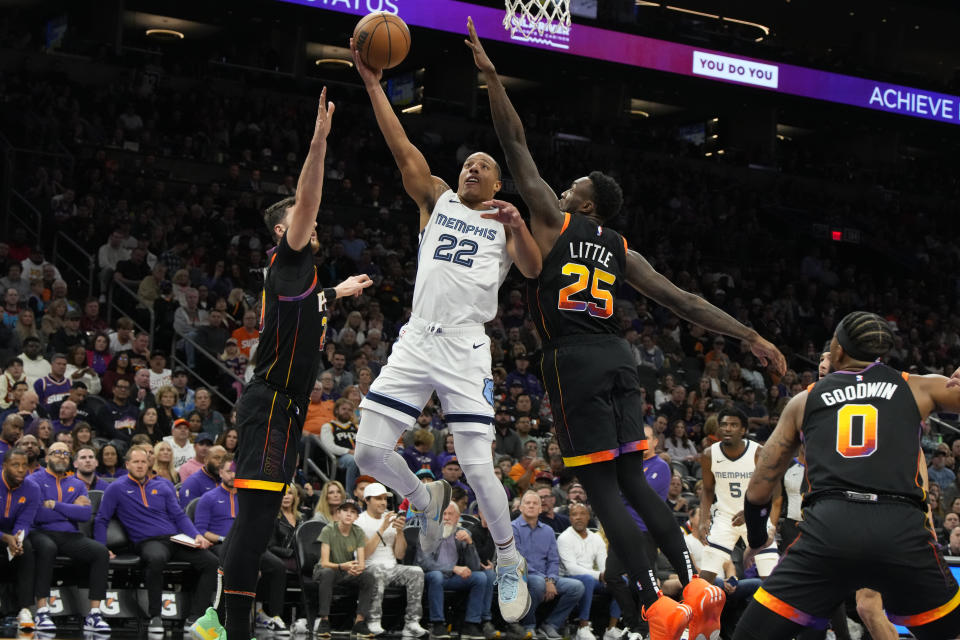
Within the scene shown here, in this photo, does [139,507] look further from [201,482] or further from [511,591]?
[511,591]

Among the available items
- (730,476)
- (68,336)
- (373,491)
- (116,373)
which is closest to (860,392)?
(730,476)

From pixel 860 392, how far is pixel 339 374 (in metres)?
11.1

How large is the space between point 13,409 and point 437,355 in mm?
7619

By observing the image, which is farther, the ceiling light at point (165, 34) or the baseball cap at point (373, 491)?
the ceiling light at point (165, 34)

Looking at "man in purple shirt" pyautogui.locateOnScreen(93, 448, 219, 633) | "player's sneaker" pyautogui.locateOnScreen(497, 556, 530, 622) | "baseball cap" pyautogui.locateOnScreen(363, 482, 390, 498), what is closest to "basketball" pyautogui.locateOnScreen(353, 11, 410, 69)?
"player's sneaker" pyautogui.locateOnScreen(497, 556, 530, 622)

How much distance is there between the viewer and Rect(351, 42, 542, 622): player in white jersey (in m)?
6.55

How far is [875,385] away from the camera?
5.00 m

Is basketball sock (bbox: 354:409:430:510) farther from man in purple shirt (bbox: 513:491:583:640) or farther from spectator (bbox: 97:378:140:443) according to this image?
spectator (bbox: 97:378:140:443)

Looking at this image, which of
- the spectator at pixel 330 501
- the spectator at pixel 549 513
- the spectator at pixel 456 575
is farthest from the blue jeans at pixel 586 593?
the spectator at pixel 330 501

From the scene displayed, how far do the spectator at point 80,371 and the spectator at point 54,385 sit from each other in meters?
0.13

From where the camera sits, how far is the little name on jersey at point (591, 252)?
6.40 meters

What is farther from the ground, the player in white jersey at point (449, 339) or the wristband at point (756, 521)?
the player in white jersey at point (449, 339)

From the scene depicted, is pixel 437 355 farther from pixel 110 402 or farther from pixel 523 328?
pixel 523 328

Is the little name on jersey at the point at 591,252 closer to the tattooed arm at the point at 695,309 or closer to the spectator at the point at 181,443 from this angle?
the tattooed arm at the point at 695,309
